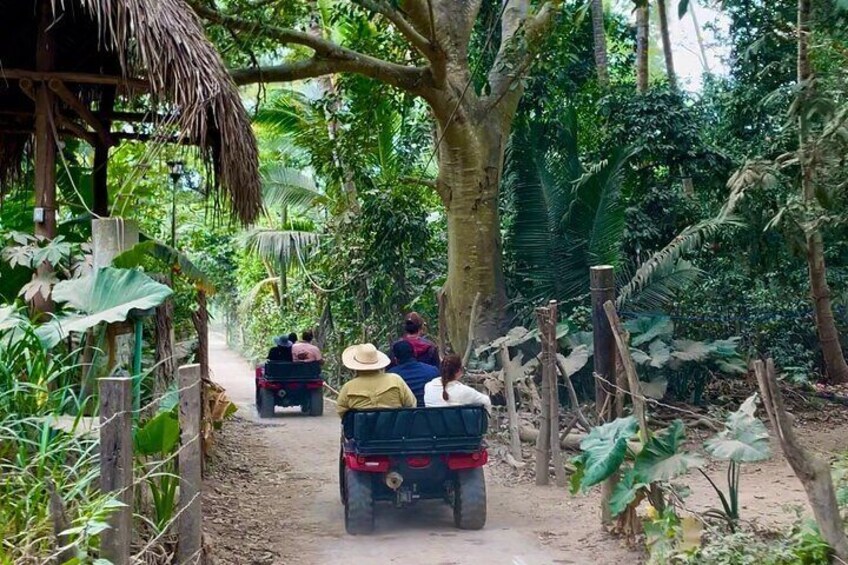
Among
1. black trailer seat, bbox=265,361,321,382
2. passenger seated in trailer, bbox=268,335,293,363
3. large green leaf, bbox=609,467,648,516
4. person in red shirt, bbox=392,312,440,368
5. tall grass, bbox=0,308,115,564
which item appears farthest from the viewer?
passenger seated in trailer, bbox=268,335,293,363

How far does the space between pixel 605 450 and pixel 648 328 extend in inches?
217

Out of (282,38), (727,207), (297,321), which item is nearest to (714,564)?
(727,207)

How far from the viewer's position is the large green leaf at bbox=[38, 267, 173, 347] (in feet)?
17.0

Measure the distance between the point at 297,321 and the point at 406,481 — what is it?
1465 centimetres

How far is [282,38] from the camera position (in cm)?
1102

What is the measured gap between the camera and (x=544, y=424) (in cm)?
855

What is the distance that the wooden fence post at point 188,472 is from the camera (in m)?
5.04

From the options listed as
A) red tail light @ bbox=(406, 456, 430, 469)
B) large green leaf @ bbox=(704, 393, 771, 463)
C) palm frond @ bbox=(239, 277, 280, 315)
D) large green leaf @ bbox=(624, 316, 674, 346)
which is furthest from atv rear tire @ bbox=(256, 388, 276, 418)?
palm frond @ bbox=(239, 277, 280, 315)

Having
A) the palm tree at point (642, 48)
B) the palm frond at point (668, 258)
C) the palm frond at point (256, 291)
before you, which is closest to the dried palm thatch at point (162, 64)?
the palm frond at point (668, 258)

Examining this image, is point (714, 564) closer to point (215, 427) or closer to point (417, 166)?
point (215, 427)

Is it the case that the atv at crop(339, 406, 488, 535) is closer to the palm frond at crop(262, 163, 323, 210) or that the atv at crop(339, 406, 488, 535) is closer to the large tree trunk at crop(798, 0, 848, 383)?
the large tree trunk at crop(798, 0, 848, 383)

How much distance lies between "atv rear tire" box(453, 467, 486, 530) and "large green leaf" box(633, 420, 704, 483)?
1517 millimetres

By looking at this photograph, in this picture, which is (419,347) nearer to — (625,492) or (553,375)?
(553,375)

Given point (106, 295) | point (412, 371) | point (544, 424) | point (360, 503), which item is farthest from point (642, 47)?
point (106, 295)
